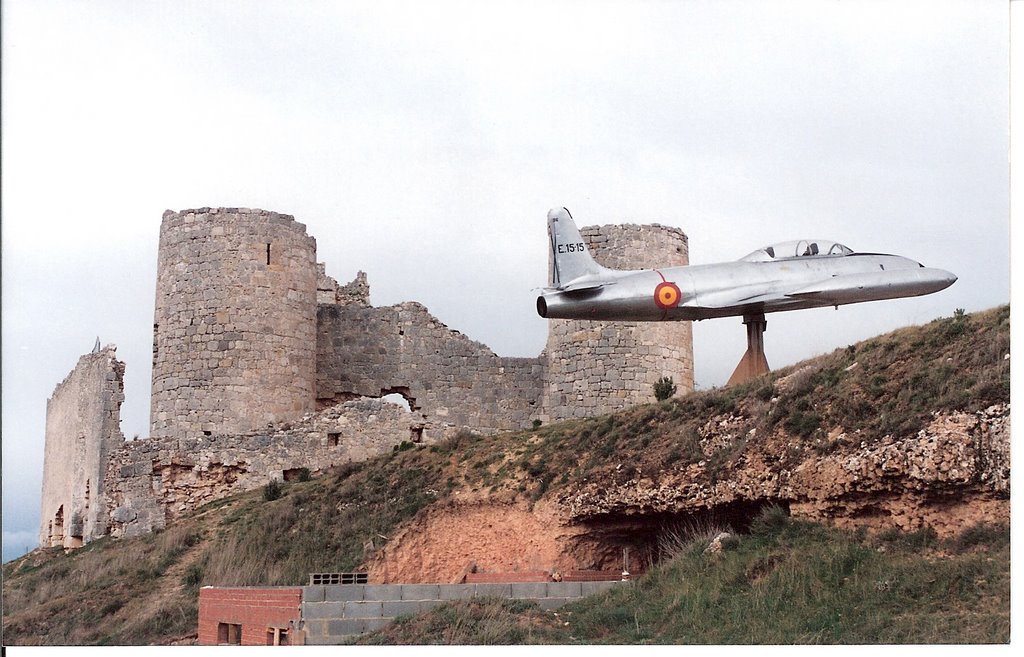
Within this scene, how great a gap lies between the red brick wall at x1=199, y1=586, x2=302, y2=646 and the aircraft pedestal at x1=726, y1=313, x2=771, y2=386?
691 centimetres

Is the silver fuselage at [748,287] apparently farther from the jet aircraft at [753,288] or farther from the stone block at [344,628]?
the stone block at [344,628]

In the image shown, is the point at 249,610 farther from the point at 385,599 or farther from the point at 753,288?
the point at 753,288

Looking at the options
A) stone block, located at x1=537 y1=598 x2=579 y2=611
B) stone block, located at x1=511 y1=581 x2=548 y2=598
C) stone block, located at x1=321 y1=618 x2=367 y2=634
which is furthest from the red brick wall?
stone block, located at x1=537 y1=598 x2=579 y2=611

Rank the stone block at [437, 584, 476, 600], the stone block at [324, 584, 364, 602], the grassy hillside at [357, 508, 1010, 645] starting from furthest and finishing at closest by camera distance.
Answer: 1. the stone block at [437, 584, 476, 600]
2. the stone block at [324, 584, 364, 602]
3. the grassy hillside at [357, 508, 1010, 645]

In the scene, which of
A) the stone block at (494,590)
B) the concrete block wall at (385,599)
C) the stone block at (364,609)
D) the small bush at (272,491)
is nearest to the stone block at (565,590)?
the concrete block wall at (385,599)

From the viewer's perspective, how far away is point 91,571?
20.6m

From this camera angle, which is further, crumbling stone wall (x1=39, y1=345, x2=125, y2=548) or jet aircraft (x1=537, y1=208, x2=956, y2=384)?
crumbling stone wall (x1=39, y1=345, x2=125, y2=548)

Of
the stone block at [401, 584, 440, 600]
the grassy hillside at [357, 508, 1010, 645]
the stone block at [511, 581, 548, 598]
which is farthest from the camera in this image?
the stone block at [511, 581, 548, 598]

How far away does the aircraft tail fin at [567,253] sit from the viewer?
20.9 m

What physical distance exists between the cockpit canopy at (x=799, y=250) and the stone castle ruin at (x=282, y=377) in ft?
18.3

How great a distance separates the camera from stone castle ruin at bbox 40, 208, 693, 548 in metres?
23.2

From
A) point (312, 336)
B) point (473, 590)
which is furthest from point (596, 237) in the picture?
point (473, 590)

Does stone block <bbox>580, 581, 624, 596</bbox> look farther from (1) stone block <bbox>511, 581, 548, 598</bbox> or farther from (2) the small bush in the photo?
(2) the small bush

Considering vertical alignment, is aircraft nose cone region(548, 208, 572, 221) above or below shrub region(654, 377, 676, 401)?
above
